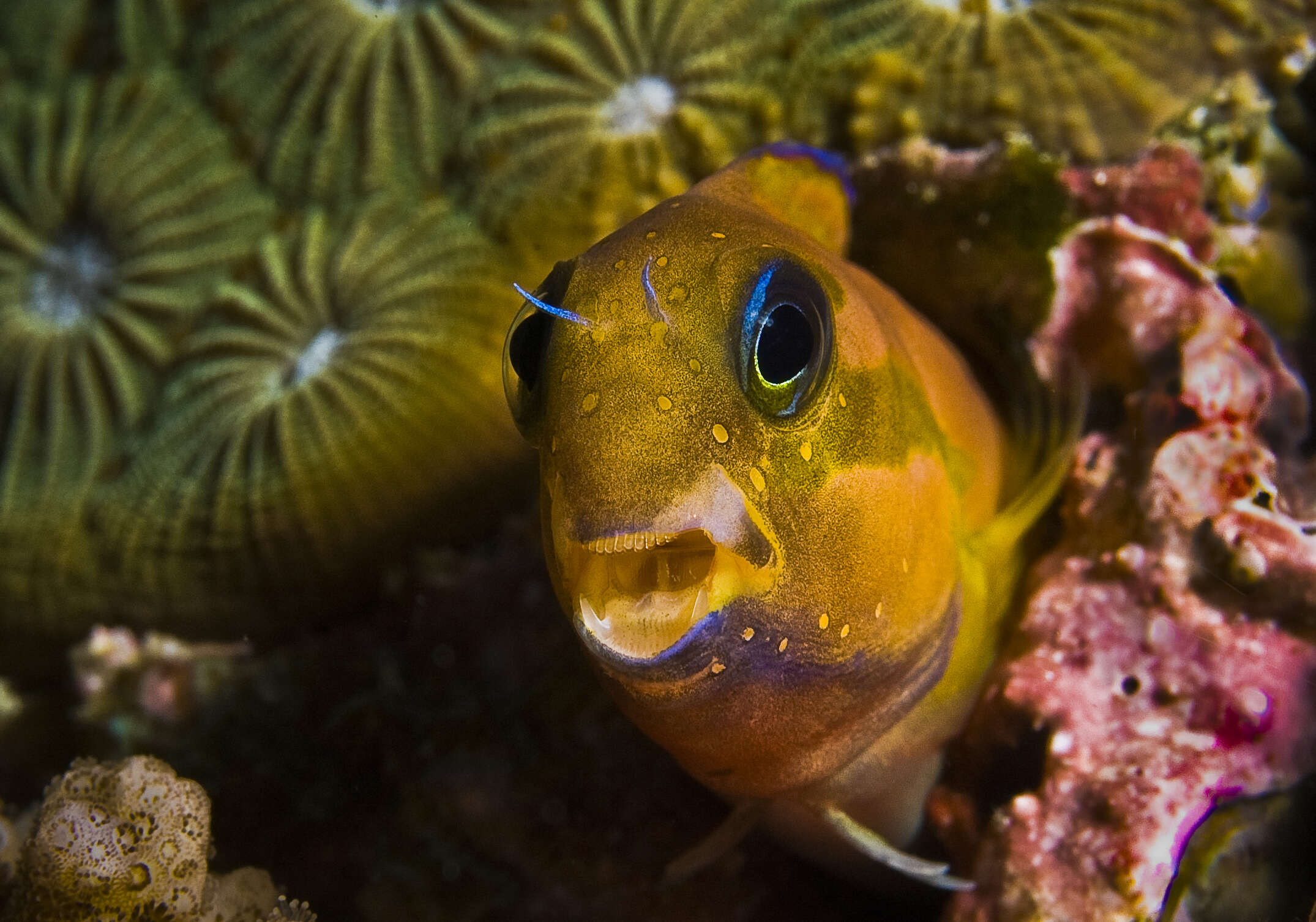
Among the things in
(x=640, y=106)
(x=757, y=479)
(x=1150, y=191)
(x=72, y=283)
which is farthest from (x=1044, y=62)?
(x=72, y=283)

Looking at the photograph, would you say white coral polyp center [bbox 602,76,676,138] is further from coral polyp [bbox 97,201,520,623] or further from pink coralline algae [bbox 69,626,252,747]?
pink coralline algae [bbox 69,626,252,747]

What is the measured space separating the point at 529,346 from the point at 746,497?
534 millimetres

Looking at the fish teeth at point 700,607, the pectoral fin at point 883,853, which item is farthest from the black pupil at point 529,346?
the pectoral fin at point 883,853

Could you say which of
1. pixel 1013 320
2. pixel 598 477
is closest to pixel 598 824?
pixel 598 477

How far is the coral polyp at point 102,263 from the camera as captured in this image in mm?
3699

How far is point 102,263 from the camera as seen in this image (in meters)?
3.82

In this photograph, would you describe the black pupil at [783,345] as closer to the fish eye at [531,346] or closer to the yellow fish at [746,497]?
the yellow fish at [746,497]

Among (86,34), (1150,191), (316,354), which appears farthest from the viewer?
(86,34)

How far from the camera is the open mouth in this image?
167cm

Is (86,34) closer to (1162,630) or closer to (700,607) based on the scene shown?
(700,607)

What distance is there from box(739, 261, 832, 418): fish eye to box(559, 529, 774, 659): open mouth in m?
0.30

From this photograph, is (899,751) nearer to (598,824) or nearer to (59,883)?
(598,824)

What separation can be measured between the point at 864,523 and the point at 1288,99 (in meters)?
2.77

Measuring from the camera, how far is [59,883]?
1938mm
